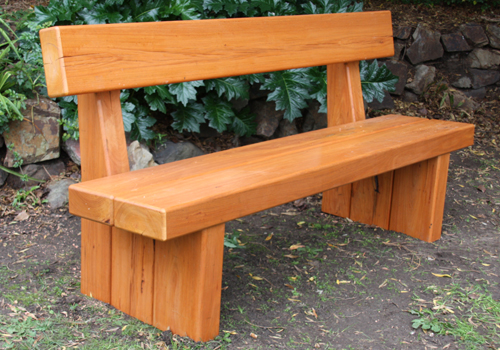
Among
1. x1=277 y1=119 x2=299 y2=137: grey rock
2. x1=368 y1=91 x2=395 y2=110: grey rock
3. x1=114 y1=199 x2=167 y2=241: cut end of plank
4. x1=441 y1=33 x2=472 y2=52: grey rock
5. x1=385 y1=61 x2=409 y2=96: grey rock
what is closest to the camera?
x1=114 y1=199 x2=167 y2=241: cut end of plank

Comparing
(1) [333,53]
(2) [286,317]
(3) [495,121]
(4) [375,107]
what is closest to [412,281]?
(2) [286,317]

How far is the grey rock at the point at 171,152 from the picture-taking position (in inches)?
145

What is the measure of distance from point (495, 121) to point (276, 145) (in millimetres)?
3574

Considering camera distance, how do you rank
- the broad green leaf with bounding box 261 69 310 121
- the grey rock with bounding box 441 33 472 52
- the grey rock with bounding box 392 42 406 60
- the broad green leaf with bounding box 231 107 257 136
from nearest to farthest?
the broad green leaf with bounding box 261 69 310 121, the broad green leaf with bounding box 231 107 257 136, the grey rock with bounding box 392 42 406 60, the grey rock with bounding box 441 33 472 52

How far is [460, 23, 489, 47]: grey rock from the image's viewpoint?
554 centimetres

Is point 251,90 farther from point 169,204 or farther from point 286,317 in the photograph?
point 169,204

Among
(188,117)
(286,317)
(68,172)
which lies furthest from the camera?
(188,117)

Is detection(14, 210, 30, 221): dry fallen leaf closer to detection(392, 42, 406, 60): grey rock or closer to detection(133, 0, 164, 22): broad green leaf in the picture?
detection(133, 0, 164, 22): broad green leaf

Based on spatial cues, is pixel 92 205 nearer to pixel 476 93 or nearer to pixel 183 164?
pixel 183 164

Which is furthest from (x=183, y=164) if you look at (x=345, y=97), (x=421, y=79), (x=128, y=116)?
(x=421, y=79)

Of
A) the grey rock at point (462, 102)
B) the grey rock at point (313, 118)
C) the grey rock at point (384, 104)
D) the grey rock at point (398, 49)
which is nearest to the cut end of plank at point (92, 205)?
the grey rock at point (313, 118)

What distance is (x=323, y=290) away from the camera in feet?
8.32

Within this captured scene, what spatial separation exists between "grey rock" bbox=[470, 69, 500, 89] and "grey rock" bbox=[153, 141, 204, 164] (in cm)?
337

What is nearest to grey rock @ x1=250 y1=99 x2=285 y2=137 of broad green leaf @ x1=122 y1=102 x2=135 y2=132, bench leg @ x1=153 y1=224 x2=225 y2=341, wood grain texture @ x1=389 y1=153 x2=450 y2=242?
broad green leaf @ x1=122 y1=102 x2=135 y2=132
